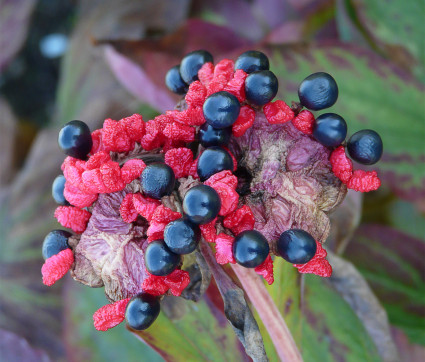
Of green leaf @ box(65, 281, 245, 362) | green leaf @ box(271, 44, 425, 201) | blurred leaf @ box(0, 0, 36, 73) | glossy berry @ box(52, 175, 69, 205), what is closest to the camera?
glossy berry @ box(52, 175, 69, 205)

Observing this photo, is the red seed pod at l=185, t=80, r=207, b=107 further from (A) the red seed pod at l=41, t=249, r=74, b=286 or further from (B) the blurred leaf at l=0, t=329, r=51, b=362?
(B) the blurred leaf at l=0, t=329, r=51, b=362

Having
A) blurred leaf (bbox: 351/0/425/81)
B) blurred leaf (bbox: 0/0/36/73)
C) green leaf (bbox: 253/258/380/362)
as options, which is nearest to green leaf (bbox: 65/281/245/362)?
green leaf (bbox: 253/258/380/362)

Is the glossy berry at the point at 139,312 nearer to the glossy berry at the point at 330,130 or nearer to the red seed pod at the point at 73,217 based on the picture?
the red seed pod at the point at 73,217

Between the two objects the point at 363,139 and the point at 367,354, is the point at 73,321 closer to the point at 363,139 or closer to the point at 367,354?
the point at 367,354

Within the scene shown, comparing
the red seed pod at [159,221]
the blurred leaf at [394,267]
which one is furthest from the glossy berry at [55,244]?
the blurred leaf at [394,267]

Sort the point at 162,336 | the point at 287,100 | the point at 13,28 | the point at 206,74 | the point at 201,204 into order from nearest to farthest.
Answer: the point at 201,204
the point at 206,74
the point at 162,336
the point at 287,100
the point at 13,28

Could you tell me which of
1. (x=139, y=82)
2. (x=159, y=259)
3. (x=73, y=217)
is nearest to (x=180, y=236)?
(x=159, y=259)

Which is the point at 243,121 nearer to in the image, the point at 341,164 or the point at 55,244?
the point at 341,164
